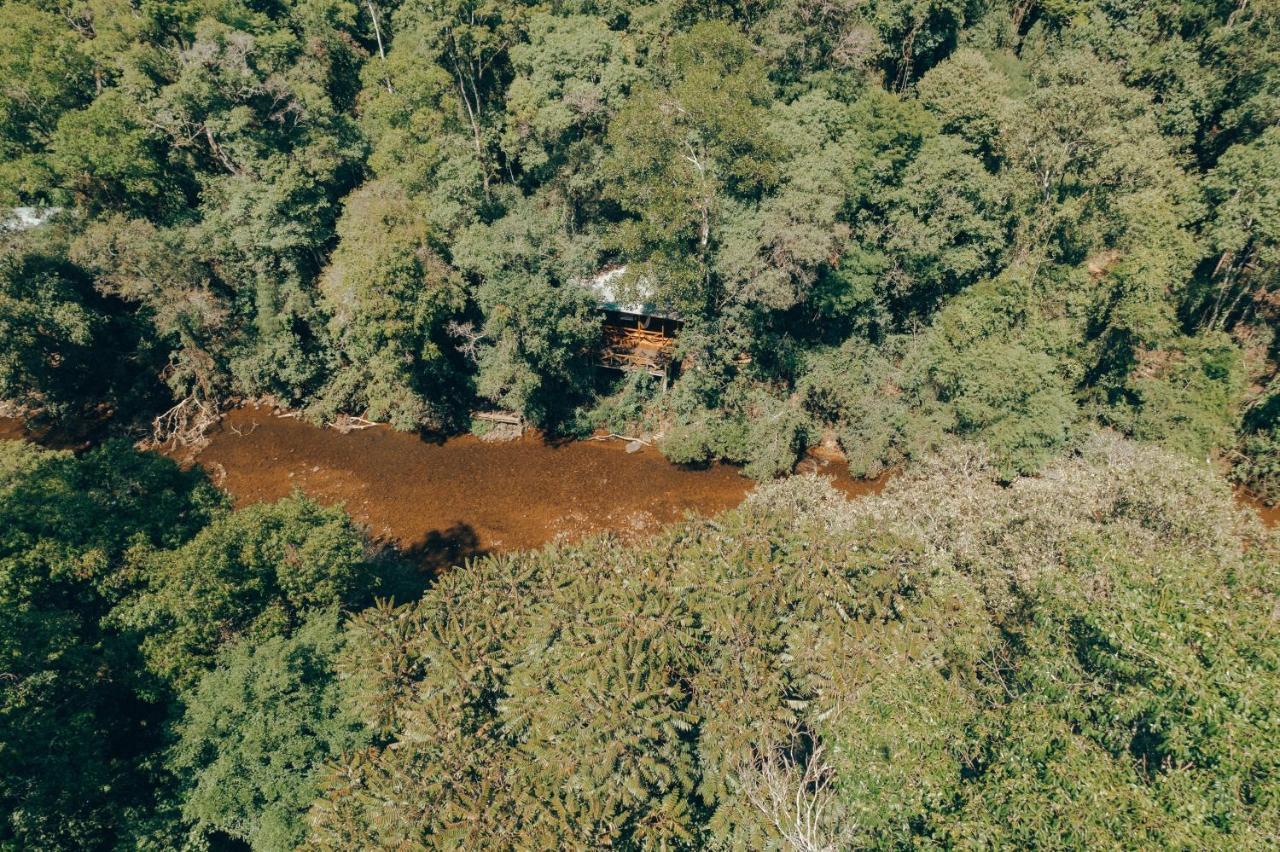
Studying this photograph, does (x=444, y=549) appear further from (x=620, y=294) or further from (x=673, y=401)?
(x=620, y=294)

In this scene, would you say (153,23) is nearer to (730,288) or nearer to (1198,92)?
(730,288)

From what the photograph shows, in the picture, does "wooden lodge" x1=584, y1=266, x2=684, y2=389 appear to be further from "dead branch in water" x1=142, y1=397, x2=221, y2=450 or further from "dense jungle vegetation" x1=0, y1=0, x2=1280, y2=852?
"dead branch in water" x1=142, y1=397, x2=221, y2=450

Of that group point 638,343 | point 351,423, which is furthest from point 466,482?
point 638,343

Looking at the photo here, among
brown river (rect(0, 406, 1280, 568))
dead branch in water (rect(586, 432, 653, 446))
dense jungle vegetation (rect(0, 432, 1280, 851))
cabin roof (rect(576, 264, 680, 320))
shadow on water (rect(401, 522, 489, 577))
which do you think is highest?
cabin roof (rect(576, 264, 680, 320))

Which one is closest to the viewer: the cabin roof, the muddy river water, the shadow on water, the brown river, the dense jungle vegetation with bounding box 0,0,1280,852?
the dense jungle vegetation with bounding box 0,0,1280,852

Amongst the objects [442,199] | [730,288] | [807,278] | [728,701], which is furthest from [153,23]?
[728,701]

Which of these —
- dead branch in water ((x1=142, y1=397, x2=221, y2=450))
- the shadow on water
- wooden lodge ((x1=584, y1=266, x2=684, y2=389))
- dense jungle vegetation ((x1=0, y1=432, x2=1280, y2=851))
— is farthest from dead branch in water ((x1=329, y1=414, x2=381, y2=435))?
wooden lodge ((x1=584, y1=266, x2=684, y2=389))
